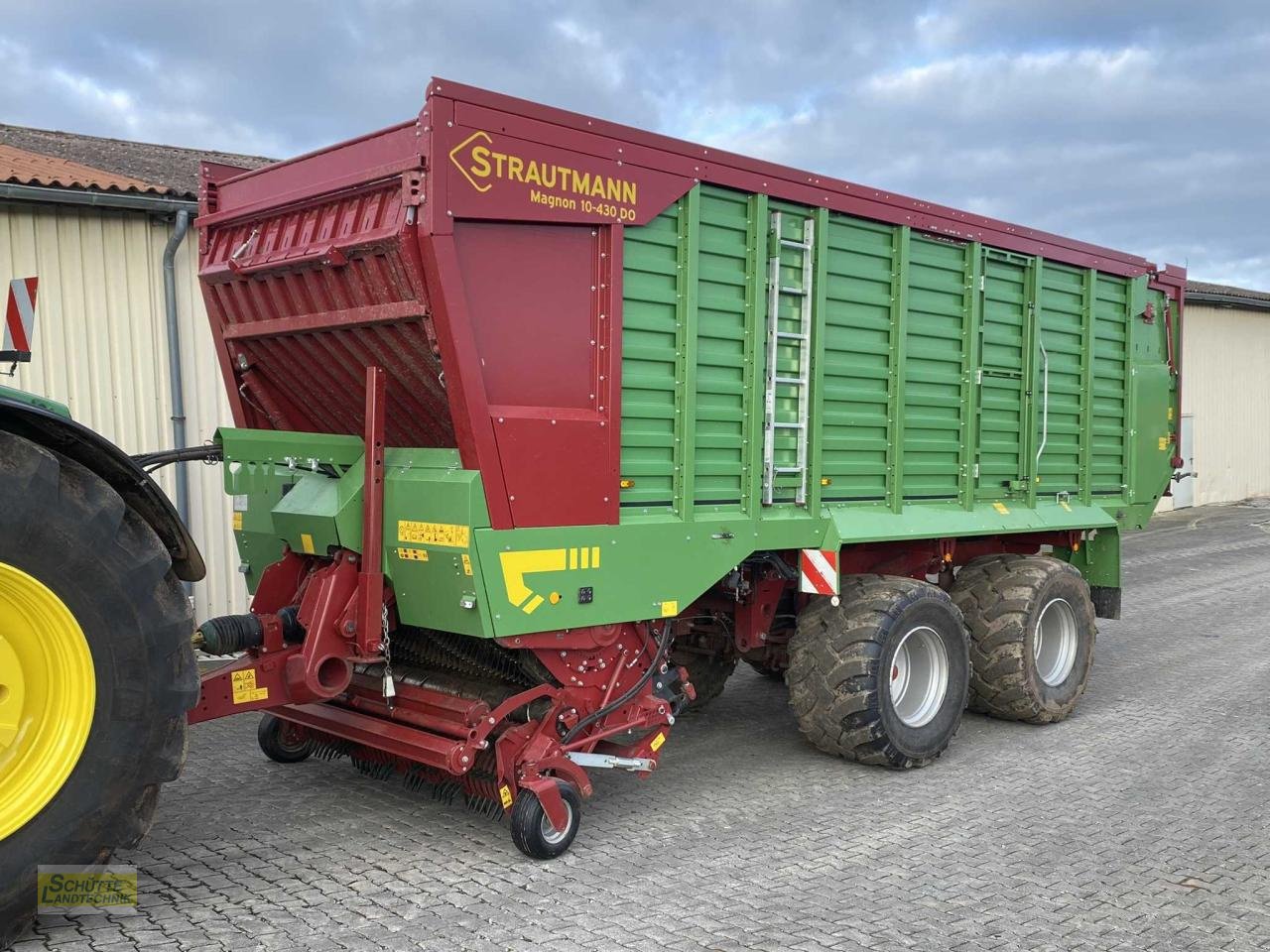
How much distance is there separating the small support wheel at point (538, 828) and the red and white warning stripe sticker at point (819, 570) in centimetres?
174

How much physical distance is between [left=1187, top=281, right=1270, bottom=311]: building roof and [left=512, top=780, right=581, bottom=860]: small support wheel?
20416 mm

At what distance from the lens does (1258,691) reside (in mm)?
7527

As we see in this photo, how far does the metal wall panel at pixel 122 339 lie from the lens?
Result: 756cm

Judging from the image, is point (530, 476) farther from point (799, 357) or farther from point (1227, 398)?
point (1227, 398)

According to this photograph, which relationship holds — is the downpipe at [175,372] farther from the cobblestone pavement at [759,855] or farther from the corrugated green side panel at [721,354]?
the corrugated green side panel at [721,354]

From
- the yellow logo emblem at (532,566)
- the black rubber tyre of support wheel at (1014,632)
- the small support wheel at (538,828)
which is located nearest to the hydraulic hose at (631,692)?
the small support wheel at (538,828)

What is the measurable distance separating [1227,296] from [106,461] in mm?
23368

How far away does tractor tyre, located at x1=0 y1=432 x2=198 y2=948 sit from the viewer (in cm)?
321

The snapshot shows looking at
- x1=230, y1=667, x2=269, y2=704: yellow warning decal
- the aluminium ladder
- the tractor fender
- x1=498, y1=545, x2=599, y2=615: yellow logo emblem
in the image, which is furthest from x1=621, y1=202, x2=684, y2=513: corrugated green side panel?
the tractor fender

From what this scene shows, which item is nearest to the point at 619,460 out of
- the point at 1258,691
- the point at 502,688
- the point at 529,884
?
the point at 502,688

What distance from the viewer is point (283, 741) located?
562cm

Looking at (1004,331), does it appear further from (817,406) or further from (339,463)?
(339,463)

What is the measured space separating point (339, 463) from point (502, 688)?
123 centimetres

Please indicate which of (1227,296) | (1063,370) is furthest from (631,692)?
(1227,296)
